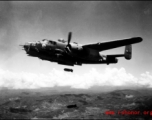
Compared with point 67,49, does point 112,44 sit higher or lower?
higher

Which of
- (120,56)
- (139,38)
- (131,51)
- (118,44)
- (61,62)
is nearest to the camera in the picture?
(139,38)

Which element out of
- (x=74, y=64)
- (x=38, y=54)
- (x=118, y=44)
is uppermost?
(x=118, y=44)

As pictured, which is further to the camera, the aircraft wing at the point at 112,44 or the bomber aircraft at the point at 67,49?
the bomber aircraft at the point at 67,49

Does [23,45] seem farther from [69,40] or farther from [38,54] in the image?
[69,40]

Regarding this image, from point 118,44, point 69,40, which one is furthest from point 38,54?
point 118,44

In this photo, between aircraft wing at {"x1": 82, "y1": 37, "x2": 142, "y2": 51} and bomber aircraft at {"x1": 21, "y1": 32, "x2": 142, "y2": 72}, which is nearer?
aircraft wing at {"x1": 82, "y1": 37, "x2": 142, "y2": 51}

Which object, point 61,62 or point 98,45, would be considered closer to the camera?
point 98,45

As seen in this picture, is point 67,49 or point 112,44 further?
point 112,44

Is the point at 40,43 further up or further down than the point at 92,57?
further up

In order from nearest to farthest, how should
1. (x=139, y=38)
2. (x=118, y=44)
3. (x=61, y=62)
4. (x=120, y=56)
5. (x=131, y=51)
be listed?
1. (x=139, y=38)
2. (x=118, y=44)
3. (x=61, y=62)
4. (x=120, y=56)
5. (x=131, y=51)
